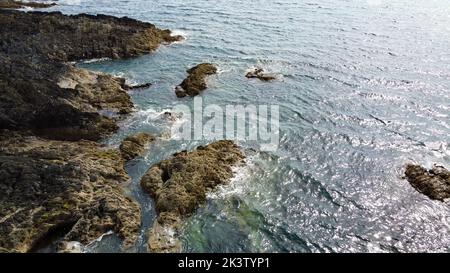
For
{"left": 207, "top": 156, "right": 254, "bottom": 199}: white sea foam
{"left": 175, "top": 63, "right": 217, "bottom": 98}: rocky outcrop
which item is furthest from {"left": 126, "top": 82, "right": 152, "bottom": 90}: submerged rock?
{"left": 207, "top": 156, "right": 254, "bottom": 199}: white sea foam

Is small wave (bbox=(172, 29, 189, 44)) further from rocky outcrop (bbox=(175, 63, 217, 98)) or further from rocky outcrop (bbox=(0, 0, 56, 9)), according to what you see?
rocky outcrop (bbox=(0, 0, 56, 9))

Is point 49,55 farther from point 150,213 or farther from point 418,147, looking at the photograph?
point 418,147

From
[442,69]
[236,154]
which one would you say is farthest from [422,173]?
[442,69]

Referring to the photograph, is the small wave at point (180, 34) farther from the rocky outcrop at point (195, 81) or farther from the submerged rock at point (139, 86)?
the submerged rock at point (139, 86)

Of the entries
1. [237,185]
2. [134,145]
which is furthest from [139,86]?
[237,185]
